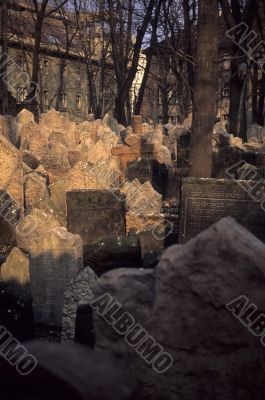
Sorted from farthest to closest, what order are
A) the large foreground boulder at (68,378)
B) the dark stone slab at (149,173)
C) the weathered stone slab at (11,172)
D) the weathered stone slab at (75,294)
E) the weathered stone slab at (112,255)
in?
the dark stone slab at (149,173), the weathered stone slab at (11,172), the weathered stone slab at (112,255), the weathered stone slab at (75,294), the large foreground boulder at (68,378)

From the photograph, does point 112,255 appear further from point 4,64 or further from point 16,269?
point 4,64

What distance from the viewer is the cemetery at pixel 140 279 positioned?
2.51m

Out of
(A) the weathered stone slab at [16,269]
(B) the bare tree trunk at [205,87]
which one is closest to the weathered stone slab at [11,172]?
(B) the bare tree trunk at [205,87]

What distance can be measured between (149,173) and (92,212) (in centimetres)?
371

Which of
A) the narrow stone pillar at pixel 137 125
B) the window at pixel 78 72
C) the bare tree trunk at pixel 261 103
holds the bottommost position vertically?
the narrow stone pillar at pixel 137 125

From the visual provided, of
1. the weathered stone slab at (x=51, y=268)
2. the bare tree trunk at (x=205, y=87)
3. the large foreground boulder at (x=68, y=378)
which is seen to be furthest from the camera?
the bare tree trunk at (x=205, y=87)

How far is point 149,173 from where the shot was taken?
1040 centimetres

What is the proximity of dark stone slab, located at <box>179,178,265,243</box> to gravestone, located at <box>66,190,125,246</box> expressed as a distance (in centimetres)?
94

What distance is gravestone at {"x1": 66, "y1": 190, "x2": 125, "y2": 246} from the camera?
6840 millimetres

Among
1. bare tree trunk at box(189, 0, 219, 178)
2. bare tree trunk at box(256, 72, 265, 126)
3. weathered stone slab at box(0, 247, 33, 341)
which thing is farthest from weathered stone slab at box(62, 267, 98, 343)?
bare tree trunk at box(256, 72, 265, 126)

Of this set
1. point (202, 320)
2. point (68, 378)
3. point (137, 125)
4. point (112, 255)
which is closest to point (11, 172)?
point (112, 255)

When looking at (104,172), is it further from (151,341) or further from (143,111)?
(143,111)

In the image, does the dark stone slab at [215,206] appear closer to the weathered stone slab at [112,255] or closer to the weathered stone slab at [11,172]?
the weathered stone slab at [112,255]

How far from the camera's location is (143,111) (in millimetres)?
45000
